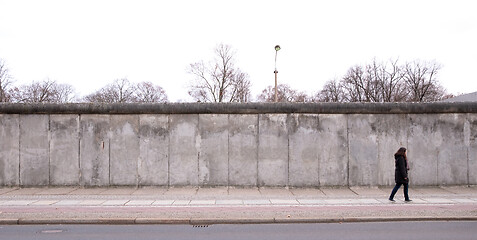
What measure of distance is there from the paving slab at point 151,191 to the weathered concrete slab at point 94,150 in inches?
57.2

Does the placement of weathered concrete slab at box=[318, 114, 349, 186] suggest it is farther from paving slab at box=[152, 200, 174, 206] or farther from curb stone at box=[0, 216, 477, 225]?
paving slab at box=[152, 200, 174, 206]

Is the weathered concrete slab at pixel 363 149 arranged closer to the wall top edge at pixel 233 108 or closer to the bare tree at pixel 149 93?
the wall top edge at pixel 233 108

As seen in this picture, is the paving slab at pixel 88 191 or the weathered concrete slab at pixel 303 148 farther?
the weathered concrete slab at pixel 303 148

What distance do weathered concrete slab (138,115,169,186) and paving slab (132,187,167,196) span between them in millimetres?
179

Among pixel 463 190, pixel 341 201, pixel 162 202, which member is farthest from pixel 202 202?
pixel 463 190

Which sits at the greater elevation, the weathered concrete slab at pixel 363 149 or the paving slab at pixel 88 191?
the weathered concrete slab at pixel 363 149

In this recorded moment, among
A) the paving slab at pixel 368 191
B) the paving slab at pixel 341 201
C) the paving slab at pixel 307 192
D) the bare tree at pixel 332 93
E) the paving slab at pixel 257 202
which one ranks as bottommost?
the paving slab at pixel 307 192

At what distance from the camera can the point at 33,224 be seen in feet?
27.8

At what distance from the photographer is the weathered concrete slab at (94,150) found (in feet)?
42.3

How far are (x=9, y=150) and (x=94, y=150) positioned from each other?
122 inches

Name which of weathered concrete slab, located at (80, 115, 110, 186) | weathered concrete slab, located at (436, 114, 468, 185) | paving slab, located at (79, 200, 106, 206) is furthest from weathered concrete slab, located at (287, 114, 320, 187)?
weathered concrete slab, located at (80, 115, 110, 186)

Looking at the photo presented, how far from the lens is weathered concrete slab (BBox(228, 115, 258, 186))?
12984mm

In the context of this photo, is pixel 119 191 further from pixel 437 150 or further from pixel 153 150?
pixel 437 150

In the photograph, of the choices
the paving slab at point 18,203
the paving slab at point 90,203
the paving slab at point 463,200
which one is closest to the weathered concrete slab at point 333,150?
the paving slab at point 463,200
